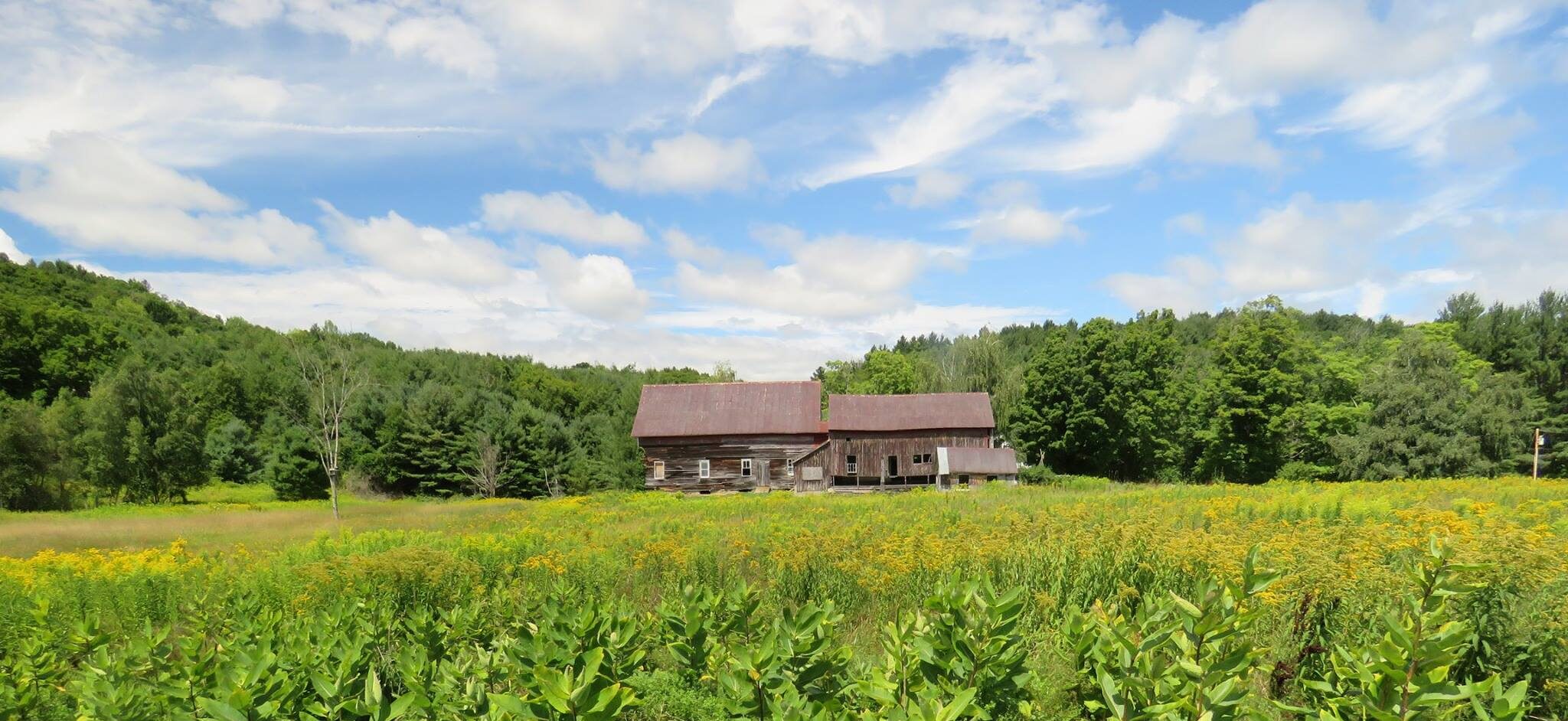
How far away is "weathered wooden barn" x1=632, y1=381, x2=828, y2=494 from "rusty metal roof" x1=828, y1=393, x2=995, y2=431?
1407 millimetres

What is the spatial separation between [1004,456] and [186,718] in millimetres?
34698

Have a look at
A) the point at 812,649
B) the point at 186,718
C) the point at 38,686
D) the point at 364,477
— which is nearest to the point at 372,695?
the point at 186,718

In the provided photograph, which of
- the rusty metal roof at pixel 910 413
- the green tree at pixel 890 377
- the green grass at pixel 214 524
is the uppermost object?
the green tree at pixel 890 377

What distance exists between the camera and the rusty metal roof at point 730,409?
38.0 meters

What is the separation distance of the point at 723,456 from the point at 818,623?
3618cm

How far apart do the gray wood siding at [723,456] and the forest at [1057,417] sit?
4.54 metres

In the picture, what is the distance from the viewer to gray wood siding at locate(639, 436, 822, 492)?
38.1 m

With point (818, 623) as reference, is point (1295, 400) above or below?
above

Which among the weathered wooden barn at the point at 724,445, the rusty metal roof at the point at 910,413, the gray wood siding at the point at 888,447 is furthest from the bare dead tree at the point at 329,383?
the rusty metal roof at the point at 910,413

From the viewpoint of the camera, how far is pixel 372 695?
1.95m

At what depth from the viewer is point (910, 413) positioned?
38312 mm

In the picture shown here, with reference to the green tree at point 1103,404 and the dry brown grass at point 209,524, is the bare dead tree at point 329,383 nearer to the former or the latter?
the dry brown grass at point 209,524

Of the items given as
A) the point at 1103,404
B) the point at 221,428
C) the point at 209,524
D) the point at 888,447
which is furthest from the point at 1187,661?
the point at 221,428

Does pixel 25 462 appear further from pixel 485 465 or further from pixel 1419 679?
pixel 1419 679
